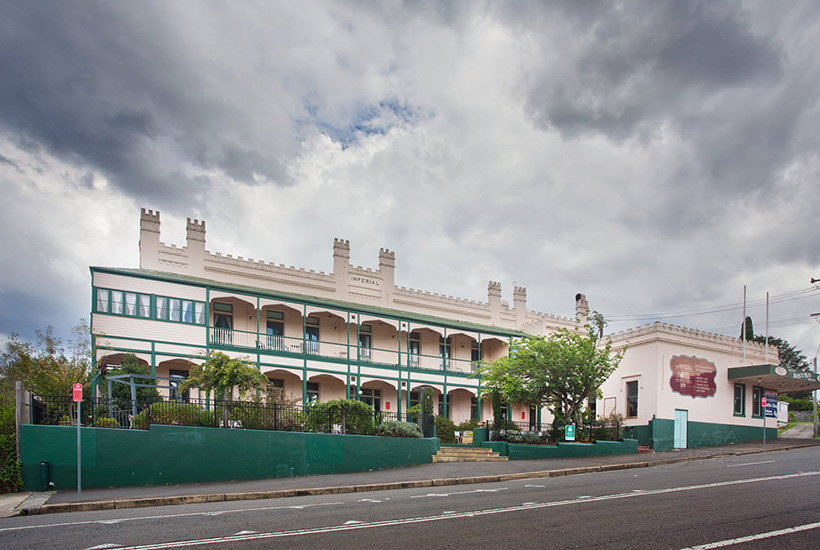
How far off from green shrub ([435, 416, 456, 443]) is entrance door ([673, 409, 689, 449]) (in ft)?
37.1

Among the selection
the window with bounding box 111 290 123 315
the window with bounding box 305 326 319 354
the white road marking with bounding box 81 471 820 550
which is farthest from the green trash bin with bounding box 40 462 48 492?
the window with bounding box 305 326 319 354

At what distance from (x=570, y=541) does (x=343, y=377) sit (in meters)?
23.9

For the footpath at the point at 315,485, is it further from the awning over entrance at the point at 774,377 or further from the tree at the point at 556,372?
the awning over entrance at the point at 774,377

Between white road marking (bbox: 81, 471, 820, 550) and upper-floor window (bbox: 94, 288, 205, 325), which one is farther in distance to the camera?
upper-floor window (bbox: 94, 288, 205, 325)

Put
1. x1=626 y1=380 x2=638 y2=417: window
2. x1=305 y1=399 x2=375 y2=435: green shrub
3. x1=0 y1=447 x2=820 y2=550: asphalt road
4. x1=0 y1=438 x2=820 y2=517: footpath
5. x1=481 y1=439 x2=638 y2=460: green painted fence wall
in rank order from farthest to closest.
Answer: x1=626 y1=380 x2=638 y2=417: window → x1=481 y1=439 x2=638 y2=460: green painted fence wall → x1=305 y1=399 x2=375 y2=435: green shrub → x1=0 y1=438 x2=820 y2=517: footpath → x1=0 y1=447 x2=820 y2=550: asphalt road

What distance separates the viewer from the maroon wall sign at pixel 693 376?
31.8m

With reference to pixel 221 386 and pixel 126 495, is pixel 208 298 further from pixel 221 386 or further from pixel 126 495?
pixel 126 495

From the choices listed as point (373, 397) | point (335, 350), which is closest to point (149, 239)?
point (335, 350)

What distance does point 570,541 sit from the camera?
7859 millimetres

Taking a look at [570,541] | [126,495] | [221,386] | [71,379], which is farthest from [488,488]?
[71,379]

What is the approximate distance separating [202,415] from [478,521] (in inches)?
422

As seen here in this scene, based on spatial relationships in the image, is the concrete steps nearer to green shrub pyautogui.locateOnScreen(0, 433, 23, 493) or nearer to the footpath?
the footpath

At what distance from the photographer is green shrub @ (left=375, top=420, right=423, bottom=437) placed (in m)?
21.2

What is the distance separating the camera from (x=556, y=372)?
2648 cm
